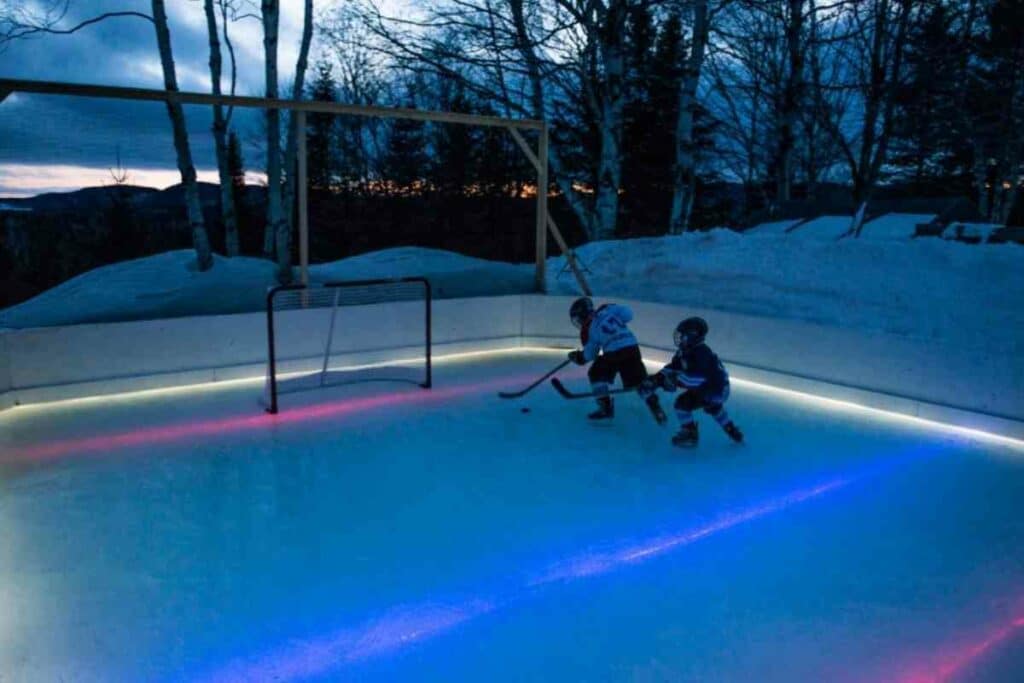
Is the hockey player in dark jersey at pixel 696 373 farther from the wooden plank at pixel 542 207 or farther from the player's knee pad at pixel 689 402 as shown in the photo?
the wooden plank at pixel 542 207

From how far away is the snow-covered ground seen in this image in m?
6.45

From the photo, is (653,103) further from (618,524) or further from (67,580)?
(67,580)

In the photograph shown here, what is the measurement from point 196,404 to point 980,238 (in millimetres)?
8447

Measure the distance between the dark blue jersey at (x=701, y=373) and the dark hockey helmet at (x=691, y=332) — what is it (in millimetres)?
40

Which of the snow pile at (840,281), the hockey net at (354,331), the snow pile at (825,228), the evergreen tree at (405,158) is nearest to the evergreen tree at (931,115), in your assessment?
the snow pile at (825,228)

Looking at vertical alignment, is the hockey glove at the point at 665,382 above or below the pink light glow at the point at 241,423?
above

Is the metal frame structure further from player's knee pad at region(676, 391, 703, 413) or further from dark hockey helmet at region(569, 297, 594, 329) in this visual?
player's knee pad at region(676, 391, 703, 413)

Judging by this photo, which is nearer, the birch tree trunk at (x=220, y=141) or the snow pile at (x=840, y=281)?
the snow pile at (x=840, y=281)

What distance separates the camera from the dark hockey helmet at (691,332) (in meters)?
4.61

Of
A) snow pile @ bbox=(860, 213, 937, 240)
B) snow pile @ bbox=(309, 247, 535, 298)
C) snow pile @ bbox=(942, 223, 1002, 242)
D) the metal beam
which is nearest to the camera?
the metal beam

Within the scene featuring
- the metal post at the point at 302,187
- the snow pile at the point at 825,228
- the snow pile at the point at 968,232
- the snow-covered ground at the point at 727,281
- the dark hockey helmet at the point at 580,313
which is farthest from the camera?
the snow pile at the point at 825,228

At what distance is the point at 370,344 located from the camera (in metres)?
7.39

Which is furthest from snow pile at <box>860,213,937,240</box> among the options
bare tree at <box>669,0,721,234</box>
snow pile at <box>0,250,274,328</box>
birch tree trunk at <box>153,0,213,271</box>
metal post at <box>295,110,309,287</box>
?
birch tree trunk at <box>153,0,213,271</box>

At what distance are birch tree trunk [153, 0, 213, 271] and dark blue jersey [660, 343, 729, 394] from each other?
21.4 feet
